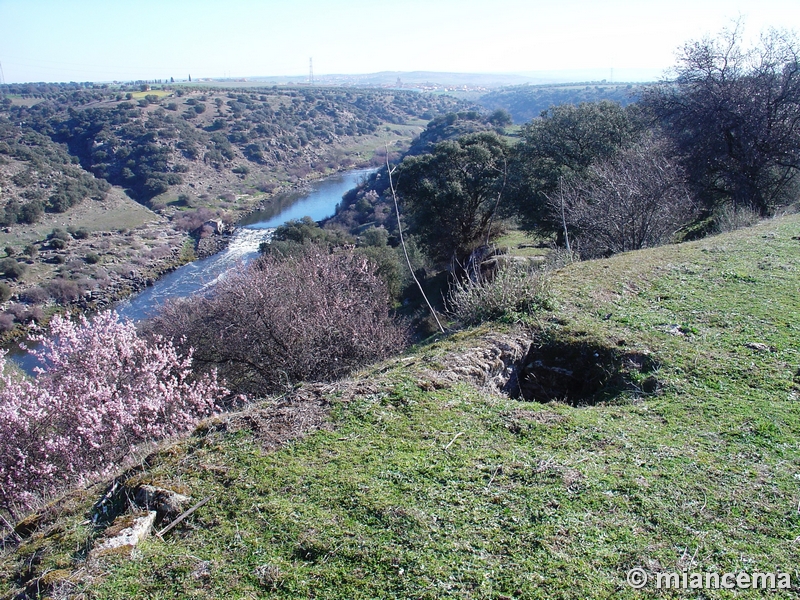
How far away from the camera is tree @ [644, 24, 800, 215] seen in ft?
52.5

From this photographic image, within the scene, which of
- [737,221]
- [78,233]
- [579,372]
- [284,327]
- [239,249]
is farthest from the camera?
[78,233]

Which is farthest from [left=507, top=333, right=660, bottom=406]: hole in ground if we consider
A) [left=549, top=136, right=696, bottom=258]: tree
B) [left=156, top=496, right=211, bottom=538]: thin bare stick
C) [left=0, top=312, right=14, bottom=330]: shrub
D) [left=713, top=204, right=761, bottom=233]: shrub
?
[left=0, top=312, right=14, bottom=330]: shrub

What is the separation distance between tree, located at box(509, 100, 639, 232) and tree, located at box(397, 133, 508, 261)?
6.23 ft

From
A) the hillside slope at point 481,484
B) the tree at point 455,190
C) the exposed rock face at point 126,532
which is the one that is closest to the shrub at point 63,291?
the tree at point 455,190

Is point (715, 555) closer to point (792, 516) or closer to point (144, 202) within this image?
point (792, 516)

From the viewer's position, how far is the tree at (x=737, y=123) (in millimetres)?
16000

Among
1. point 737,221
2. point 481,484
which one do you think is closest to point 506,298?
point 481,484

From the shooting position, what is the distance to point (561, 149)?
69.5 ft

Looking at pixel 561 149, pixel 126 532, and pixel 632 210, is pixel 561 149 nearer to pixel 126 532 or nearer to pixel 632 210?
pixel 632 210

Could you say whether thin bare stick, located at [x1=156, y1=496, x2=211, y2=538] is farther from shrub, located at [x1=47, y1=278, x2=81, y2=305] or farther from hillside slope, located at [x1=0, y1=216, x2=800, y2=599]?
shrub, located at [x1=47, y1=278, x2=81, y2=305]

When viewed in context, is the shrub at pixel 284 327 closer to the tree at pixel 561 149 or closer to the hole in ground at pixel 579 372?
the hole in ground at pixel 579 372

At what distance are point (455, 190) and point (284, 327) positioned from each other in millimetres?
13964

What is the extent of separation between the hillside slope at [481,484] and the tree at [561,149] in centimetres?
1505

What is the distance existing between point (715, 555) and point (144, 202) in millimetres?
64277
